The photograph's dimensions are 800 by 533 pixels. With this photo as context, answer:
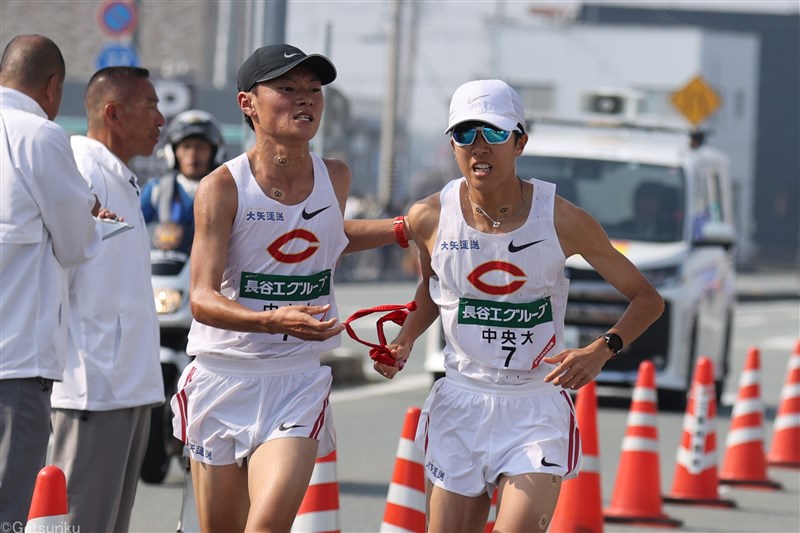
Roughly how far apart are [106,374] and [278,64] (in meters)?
1.50

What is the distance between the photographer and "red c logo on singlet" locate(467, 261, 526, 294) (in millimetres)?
5469

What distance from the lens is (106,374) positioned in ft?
20.5

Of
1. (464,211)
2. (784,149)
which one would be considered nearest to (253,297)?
(464,211)

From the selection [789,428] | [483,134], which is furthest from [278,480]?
[789,428]

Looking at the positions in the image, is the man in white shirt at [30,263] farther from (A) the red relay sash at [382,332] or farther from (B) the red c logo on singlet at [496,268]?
(B) the red c logo on singlet at [496,268]

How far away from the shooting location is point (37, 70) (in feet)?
18.9

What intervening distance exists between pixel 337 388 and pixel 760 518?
6.38 meters

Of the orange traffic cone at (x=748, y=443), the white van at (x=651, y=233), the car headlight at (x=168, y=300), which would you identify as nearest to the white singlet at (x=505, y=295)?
the car headlight at (x=168, y=300)

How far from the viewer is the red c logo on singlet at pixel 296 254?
5.52 meters

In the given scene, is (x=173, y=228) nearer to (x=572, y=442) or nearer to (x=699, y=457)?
(x=699, y=457)

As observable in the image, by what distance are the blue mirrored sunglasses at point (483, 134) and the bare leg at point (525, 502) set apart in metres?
1.11

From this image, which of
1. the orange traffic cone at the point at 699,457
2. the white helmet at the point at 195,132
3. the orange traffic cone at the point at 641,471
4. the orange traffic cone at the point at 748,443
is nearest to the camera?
the white helmet at the point at 195,132

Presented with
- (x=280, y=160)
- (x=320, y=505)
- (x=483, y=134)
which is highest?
(x=483, y=134)

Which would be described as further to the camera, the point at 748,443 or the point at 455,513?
the point at 748,443
